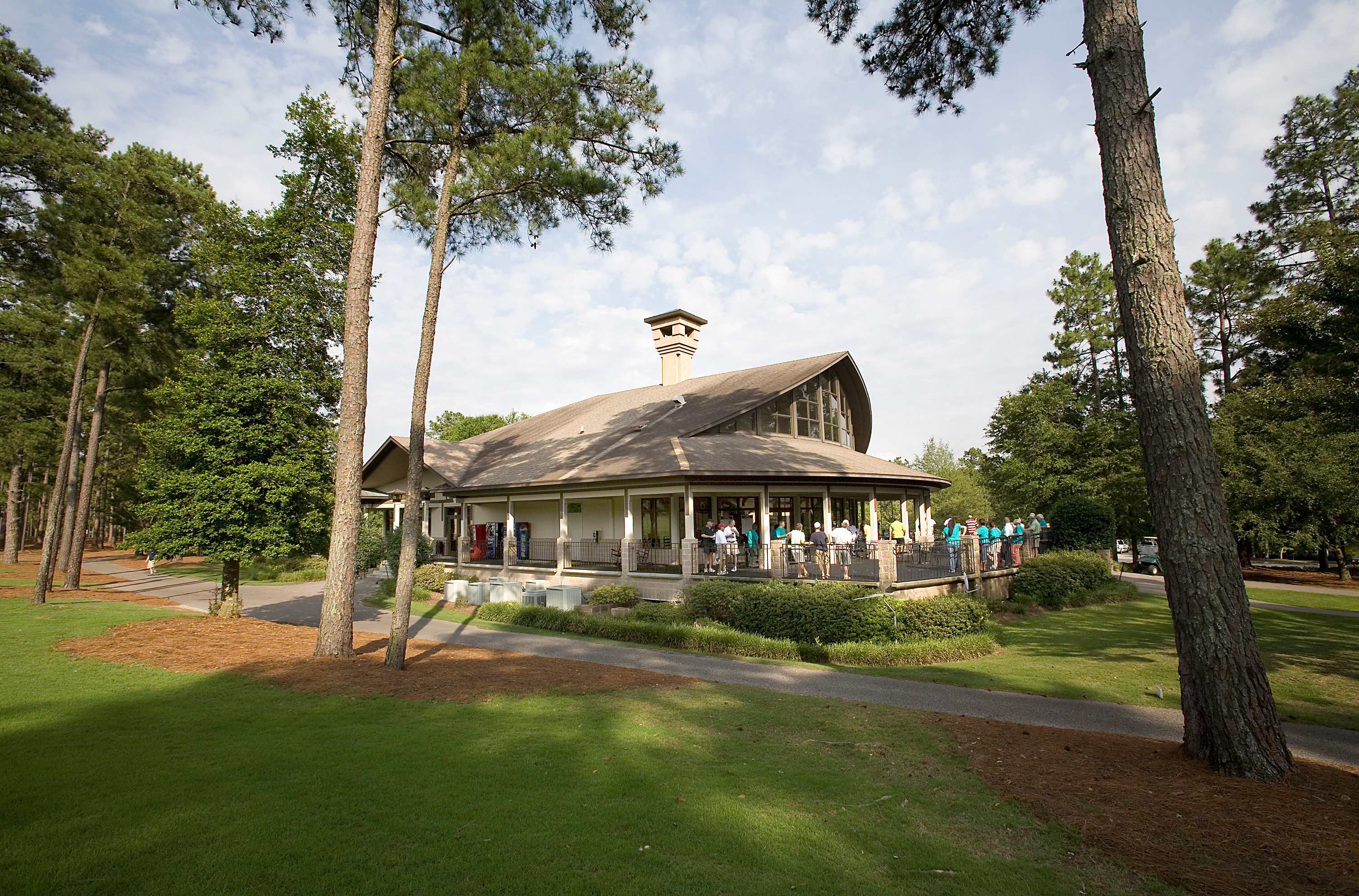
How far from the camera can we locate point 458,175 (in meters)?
12.2

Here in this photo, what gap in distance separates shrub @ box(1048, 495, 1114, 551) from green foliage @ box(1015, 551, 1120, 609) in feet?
15.9

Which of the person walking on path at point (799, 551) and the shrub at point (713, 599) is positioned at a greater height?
the person walking on path at point (799, 551)

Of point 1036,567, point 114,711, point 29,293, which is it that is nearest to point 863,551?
point 1036,567

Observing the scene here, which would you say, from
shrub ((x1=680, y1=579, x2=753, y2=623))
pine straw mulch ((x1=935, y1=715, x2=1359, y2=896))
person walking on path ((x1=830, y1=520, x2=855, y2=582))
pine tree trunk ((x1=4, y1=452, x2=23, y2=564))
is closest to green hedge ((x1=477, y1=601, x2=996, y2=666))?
shrub ((x1=680, y1=579, x2=753, y2=623))

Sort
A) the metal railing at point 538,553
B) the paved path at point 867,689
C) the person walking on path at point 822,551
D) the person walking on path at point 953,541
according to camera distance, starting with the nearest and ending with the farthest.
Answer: the paved path at point 867,689 < the person walking on path at point 822,551 < the person walking on path at point 953,541 < the metal railing at point 538,553

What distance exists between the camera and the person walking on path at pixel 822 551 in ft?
54.3

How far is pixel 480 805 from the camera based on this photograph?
475 centimetres

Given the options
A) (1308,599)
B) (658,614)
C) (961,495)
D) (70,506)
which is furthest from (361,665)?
(961,495)

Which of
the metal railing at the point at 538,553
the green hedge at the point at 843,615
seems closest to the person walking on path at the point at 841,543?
the green hedge at the point at 843,615

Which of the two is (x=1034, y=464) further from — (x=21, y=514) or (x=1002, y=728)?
(x=21, y=514)

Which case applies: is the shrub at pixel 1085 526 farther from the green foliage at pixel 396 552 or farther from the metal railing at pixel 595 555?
the green foliage at pixel 396 552

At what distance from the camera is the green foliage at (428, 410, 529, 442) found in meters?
64.3

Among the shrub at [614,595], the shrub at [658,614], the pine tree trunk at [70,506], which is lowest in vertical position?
the shrub at [658,614]

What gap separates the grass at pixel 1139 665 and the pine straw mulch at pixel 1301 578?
45.0 ft
